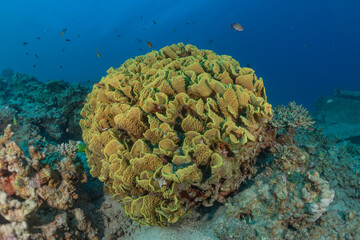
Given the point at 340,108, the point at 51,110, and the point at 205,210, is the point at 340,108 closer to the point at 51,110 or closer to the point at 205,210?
the point at 205,210

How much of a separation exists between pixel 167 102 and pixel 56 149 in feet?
11.4

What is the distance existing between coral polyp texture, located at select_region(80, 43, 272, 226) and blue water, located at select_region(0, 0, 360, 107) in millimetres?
102520

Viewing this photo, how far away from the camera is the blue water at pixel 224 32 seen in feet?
348

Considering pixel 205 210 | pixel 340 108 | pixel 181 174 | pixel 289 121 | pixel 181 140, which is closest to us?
pixel 181 174

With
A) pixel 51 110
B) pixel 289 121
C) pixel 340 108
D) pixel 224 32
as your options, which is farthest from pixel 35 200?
pixel 224 32

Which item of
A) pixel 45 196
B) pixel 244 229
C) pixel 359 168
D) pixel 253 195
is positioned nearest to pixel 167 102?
pixel 253 195

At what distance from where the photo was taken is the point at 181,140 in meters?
3.16

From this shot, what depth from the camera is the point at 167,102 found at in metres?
3.25

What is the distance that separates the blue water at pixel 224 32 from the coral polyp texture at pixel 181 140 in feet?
336

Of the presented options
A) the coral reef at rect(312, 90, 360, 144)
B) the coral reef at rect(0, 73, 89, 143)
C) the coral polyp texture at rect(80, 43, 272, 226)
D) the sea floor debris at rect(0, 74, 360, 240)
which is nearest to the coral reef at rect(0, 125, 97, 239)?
the sea floor debris at rect(0, 74, 360, 240)

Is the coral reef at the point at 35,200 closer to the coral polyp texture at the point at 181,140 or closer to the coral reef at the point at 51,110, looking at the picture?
the coral polyp texture at the point at 181,140

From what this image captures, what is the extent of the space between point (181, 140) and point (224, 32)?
149170 mm

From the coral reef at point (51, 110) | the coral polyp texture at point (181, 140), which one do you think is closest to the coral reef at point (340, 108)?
the coral polyp texture at point (181, 140)

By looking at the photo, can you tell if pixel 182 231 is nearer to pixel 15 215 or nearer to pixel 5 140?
pixel 15 215
